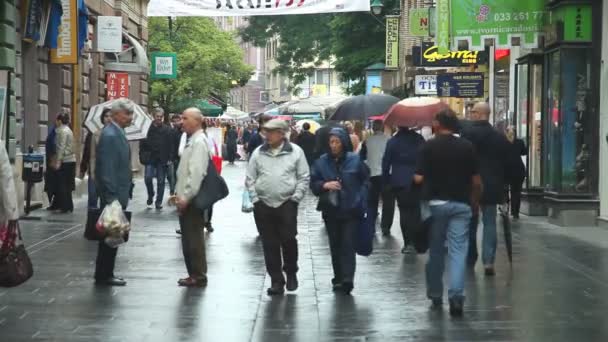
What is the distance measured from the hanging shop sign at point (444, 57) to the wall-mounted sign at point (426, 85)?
0.87 m

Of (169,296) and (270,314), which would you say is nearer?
(270,314)

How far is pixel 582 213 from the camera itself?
786 inches

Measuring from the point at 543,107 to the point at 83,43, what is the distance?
9.41 metres

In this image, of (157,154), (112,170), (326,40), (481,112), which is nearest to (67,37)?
(157,154)

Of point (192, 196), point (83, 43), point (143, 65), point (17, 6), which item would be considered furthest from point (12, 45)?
point (143, 65)

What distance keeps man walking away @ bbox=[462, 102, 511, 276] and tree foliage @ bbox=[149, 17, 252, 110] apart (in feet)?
165

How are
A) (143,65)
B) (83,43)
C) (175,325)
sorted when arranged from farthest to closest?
(143,65), (83,43), (175,325)

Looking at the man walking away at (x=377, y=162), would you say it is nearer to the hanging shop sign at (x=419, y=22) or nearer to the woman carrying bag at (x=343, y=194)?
the woman carrying bag at (x=343, y=194)

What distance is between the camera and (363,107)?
18.4m

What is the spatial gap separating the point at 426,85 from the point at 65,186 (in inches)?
551

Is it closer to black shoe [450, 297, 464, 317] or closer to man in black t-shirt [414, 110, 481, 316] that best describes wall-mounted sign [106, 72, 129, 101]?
man in black t-shirt [414, 110, 481, 316]

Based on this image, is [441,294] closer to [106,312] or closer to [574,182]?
[106,312]

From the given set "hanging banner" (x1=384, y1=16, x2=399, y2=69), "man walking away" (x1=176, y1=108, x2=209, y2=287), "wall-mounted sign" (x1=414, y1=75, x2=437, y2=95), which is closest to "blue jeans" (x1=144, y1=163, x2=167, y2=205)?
"man walking away" (x1=176, y1=108, x2=209, y2=287)

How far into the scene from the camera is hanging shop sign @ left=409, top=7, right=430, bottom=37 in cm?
3578
